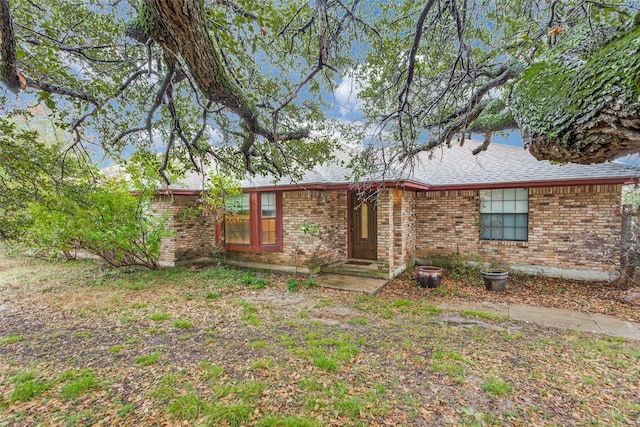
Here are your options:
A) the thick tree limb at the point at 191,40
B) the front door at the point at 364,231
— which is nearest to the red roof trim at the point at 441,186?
the front door at the point at 364,231

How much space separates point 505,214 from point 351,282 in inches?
193

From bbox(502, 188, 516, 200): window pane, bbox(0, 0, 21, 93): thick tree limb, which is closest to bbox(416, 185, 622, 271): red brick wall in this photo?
bbox(502, 188, 516, 200): window pane

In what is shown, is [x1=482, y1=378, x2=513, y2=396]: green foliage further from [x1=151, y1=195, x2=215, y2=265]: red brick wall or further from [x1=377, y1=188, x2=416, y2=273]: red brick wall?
[x1=151, y1=195, x2=215, y2=265]: red brick wall

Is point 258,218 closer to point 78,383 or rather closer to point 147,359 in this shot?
point 147,359

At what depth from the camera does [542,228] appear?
25.6ft

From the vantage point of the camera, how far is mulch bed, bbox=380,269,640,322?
5.71 m

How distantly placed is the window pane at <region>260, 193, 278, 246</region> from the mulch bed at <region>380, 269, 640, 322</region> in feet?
12.3

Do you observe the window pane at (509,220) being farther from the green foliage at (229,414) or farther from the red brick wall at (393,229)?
the green foliage at (229,414)

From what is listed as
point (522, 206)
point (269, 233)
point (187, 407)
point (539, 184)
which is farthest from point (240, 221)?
point (539, 184)

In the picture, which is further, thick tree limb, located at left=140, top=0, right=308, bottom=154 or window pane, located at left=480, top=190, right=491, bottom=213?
window pane, located at left=480, top=190, right=491, bottom=213

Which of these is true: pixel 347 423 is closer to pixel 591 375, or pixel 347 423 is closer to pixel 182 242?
pixel 591 375

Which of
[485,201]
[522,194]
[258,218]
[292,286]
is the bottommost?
[292,286]

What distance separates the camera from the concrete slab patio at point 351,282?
22.6ft

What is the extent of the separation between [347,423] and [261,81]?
15.8 feet
